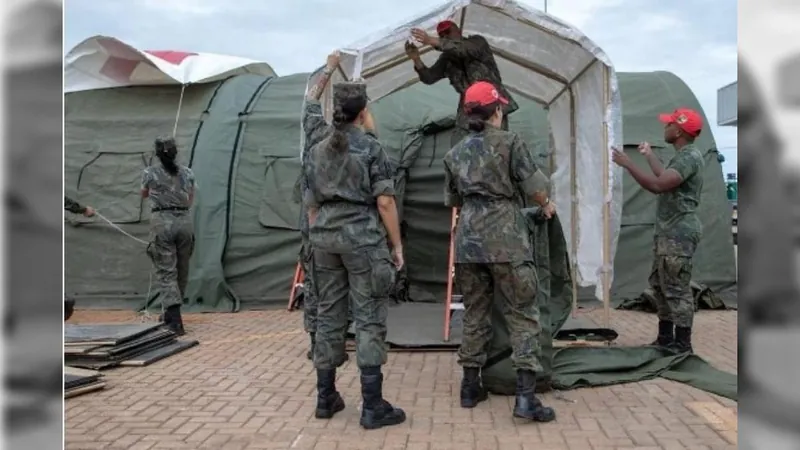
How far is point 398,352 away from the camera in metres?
6.45

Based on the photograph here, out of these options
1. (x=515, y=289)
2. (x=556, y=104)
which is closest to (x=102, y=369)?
(x=515, y=289)

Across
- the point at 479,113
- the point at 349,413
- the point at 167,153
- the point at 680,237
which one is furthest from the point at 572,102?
the point at 167,153

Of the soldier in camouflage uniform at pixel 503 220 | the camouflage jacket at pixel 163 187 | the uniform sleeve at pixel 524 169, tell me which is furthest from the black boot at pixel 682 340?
the camouflage jacket at pixel 163 187

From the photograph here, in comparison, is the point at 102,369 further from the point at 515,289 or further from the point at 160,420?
the point at 515,289

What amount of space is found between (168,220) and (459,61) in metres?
3.58

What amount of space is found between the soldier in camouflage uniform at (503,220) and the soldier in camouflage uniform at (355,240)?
0.48 meters

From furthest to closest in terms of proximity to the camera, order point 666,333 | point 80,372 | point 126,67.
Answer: point 126,67
point 666,333
point 80,372

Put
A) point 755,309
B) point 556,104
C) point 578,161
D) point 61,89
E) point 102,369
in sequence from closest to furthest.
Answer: point 755,309 < point 61,89 < point 102,369 < point 578,161 < point 556,104

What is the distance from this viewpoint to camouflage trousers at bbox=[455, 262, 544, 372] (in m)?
4.43

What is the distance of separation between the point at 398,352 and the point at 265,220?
3.60 metres

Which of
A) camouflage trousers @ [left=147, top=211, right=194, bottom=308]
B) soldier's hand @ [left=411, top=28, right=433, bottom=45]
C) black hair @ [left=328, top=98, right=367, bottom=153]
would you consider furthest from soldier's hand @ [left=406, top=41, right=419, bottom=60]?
camouflage trousers @ [left=147, top=211, right=194, bottom=308]

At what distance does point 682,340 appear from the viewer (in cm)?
589

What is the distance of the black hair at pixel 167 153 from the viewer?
7.36 m

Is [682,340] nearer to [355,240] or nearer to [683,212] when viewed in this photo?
[683,212]
